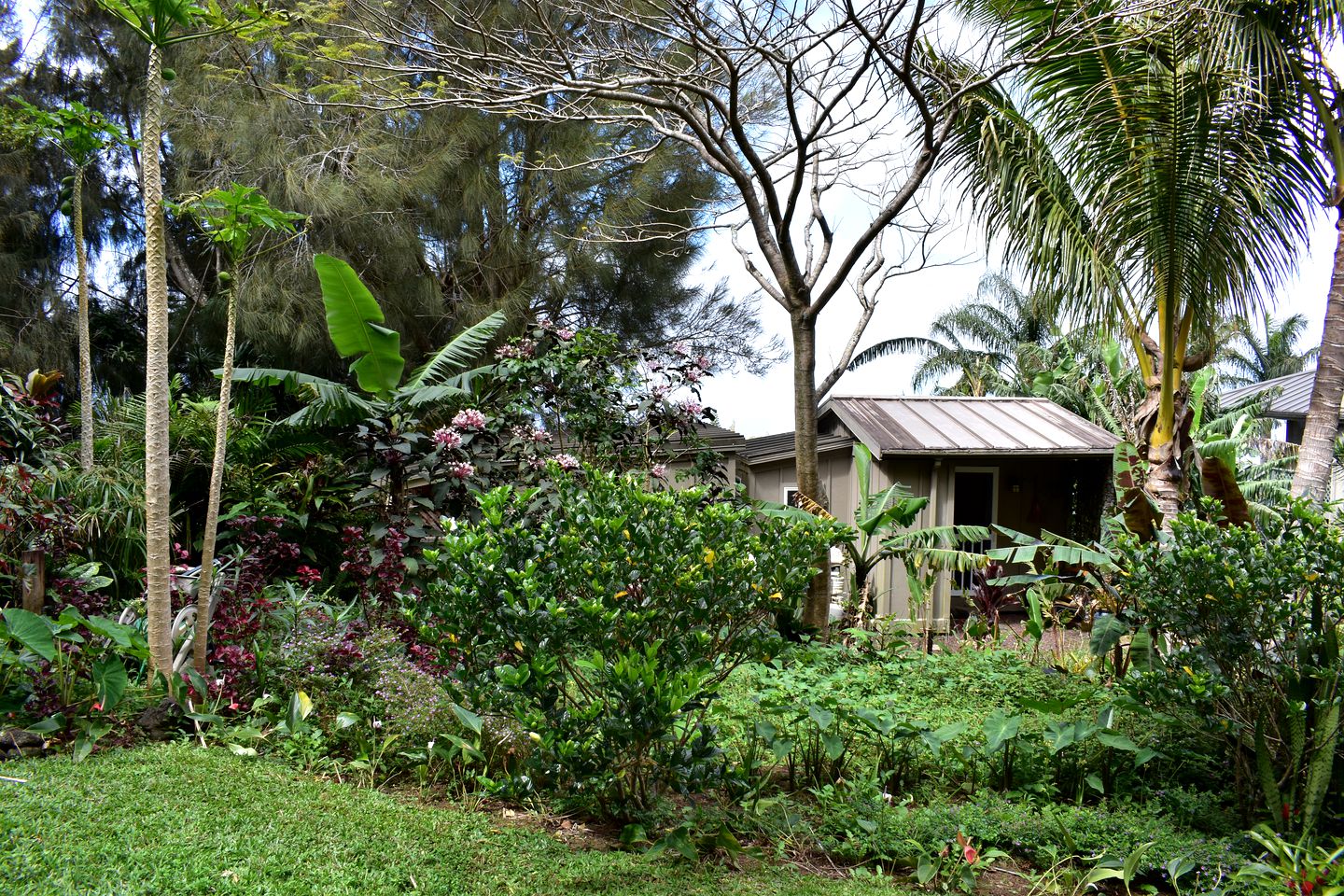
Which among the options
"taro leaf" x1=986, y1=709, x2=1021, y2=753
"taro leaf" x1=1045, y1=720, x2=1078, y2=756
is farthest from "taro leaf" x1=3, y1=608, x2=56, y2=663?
"taro leaf" x1=1045, y1=720, x2=1078, y2=756

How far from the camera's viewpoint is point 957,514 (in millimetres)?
12820

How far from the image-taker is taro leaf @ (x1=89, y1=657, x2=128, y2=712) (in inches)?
172

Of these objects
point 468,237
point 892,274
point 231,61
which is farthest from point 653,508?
point 231,61

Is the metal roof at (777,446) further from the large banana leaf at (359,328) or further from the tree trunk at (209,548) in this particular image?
the tree trunk at (209,548)

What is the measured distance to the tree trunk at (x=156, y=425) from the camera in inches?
186

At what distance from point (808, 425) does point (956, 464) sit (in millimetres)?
4309

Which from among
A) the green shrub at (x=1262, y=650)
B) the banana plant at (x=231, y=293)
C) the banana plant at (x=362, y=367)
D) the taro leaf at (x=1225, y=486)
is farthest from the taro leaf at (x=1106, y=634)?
the banana plant at (x=231, y=293)

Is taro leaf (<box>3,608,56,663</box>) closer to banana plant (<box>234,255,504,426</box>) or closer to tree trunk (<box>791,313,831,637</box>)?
banana plant (<box>234,255,504,426</box>)

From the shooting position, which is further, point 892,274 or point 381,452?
point 892,274

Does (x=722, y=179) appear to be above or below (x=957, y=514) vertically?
above

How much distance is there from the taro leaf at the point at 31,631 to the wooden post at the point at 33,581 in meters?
1.09

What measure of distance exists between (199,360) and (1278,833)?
15.0m

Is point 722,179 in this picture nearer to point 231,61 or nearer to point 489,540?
point 231,61

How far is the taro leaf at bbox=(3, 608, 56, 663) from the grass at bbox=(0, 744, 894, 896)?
0.55 m
